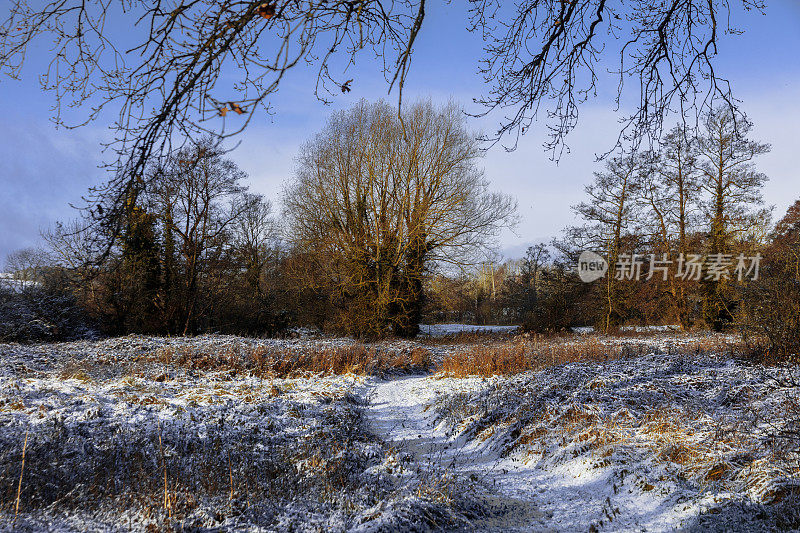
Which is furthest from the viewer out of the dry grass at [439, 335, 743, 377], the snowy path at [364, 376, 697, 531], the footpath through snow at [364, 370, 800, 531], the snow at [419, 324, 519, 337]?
the snow at [419, 324, 519, 337]

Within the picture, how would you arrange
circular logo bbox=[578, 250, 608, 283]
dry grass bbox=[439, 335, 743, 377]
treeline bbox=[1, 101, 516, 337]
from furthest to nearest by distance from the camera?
circular logo bbox=[578, 250, 608, 283] < treeline bbox=[1, 101, 516, 337] < dry grass bbox=[439, 335, 743, 377]

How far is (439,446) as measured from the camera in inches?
208

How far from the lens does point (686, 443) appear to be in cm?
394

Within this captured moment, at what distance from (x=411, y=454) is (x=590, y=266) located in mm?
21759

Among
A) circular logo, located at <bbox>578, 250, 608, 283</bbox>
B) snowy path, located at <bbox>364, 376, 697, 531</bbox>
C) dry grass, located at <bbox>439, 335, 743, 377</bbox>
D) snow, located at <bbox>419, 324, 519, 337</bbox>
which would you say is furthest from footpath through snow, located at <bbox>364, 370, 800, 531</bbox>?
circular logo, located at <bbox>578, 250, 608, 283</bbox>

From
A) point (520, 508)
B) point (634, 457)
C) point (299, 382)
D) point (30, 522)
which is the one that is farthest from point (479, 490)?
point (299, 382)

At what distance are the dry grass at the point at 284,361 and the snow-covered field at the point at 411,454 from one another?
2.01 m

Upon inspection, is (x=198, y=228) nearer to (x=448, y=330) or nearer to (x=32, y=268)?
(x=32, y=268)

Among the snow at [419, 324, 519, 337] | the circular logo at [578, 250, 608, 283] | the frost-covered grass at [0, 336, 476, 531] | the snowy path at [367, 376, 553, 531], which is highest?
the circular logo at [578, 250, 608, 283]

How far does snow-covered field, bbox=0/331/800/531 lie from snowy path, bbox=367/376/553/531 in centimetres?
3

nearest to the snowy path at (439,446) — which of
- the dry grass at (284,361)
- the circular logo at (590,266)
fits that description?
the dry grass at (284,361)

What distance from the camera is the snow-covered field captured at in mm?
3117

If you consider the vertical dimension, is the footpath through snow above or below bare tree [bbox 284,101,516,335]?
below

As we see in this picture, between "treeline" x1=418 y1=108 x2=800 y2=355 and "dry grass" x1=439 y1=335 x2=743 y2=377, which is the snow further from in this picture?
"dry grass" x1=439 y1=335 x2=743 y2=377
